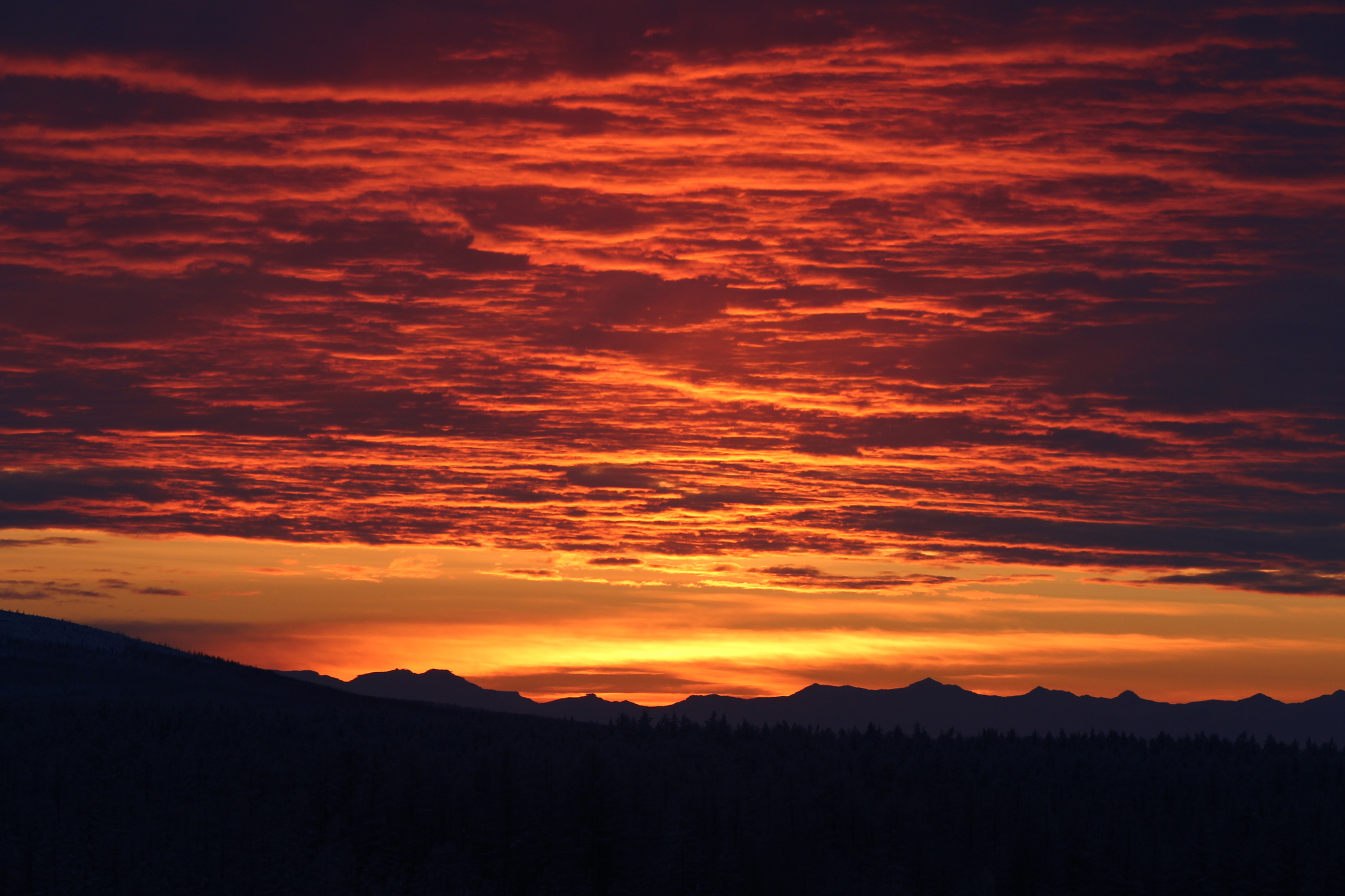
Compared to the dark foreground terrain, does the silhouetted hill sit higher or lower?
higher

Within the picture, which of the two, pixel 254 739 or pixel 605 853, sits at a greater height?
pixel 254 739

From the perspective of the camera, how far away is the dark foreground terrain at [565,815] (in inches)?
4358

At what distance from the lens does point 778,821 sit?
138125 mm

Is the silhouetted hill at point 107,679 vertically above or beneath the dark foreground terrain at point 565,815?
above

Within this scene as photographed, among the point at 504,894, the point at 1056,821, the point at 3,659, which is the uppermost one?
the point at 3,659

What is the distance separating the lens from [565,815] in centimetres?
12838

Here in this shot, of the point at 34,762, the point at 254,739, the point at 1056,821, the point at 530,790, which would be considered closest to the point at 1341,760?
the point at 1056,821

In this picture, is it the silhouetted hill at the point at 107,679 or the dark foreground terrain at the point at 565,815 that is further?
the silhouetted hill at the point at 107,679

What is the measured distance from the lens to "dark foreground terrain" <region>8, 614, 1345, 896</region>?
110688 millimetres

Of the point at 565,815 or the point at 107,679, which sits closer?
the point at 565,815

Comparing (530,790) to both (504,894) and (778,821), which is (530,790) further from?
(778,821)

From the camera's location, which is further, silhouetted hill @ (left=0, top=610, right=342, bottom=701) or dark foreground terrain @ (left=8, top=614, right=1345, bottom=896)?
silhouetted hill @ (left=0, top=610, right=342, bottom=701)

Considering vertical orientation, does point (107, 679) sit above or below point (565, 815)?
above

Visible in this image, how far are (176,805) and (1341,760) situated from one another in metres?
150
